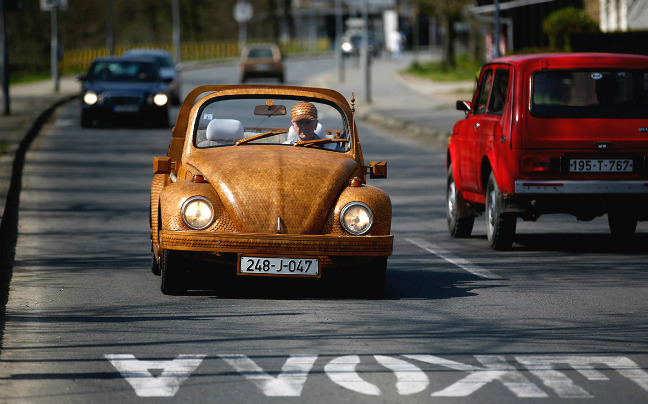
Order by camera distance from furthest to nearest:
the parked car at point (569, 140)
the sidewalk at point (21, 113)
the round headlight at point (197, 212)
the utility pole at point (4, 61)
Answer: the utility pole at point (4, 61), the sidewalk at point (21, 113), the parked car at point (569, 140), the round headlight at point (197, 212)

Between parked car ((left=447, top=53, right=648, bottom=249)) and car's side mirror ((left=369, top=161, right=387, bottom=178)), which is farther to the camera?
parked car ((left=447, top=53, right=648, bottom=249))

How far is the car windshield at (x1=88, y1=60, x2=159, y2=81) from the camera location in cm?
3080

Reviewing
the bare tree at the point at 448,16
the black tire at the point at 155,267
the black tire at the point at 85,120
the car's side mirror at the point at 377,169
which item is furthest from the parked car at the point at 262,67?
the car's side mirror at the point at 377,169

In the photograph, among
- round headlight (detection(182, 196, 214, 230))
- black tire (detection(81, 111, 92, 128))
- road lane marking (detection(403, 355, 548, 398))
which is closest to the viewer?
road lane marking (detection(403, 355, 548, 398))

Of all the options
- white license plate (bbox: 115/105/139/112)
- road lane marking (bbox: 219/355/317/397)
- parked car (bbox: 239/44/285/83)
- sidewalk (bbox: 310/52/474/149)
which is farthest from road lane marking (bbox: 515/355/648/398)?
parked car (bbox: 239/44/285/83)

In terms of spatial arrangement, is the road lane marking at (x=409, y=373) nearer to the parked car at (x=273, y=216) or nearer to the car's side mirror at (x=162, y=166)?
the parked car at (x=273, y=216)

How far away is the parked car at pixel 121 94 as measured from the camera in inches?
1179

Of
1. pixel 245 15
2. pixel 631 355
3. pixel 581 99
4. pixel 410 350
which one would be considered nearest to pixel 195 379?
pixel 410 350

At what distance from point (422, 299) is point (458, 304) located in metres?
0.31

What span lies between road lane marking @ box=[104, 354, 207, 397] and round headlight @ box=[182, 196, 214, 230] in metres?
1.97

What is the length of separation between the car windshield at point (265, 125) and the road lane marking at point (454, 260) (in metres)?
1.51

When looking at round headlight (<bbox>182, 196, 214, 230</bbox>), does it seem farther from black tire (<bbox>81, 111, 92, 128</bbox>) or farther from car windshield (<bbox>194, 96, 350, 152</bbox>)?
black tire (<bbox>81, 111, 92, 128</bbox>)

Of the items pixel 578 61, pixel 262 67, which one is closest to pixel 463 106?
pixel 578 61

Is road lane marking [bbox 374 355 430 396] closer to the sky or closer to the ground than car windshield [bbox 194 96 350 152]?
closer to the ground
